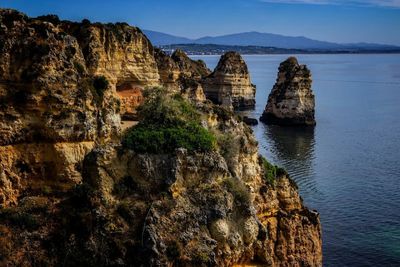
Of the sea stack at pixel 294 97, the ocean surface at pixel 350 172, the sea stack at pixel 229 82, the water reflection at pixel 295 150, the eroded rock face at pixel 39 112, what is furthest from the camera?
the sea stack at pixel 229 82

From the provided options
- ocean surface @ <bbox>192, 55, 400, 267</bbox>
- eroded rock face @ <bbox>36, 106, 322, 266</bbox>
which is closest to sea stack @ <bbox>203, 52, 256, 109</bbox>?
ocean surface @ <bbox>192, 55, 400, 267</bbox>

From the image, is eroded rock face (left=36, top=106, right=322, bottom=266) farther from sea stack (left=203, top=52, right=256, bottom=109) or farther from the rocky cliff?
sea stack (left=203, top=52, right=256, bottom=109)

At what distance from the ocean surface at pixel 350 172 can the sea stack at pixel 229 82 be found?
5.28 m

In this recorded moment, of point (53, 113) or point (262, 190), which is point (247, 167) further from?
point (53, 113)

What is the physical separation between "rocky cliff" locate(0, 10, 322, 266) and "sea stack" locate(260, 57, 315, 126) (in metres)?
60.6

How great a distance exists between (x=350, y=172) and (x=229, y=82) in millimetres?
60123

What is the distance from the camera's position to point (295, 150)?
74.4 m

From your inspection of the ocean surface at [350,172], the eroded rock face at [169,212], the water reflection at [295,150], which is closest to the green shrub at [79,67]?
the eroded rock face at [169,212]

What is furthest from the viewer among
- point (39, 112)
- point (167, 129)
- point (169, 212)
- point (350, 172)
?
point (350, 172)

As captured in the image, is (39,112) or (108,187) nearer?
(108,187)

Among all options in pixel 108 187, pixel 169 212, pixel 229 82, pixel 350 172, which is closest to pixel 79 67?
pixel 108 187

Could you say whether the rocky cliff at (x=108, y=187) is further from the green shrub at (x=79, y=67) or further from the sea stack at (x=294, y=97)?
the sea stack at (x=294, y=97)

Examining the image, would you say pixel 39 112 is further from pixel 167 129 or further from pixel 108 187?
pixel 167 129

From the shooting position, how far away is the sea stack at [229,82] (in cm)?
11794
